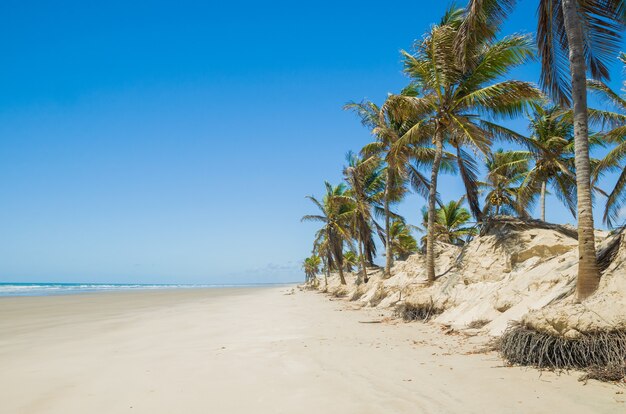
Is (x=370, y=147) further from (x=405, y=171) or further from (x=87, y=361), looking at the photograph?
(x=87, y=361)

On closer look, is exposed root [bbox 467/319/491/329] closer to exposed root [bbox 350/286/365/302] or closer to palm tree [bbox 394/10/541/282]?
palm tree [bbox 394/10/541/282]

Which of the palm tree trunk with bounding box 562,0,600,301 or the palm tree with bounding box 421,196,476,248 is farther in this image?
the palm tree with bounding box 421,196,476,248

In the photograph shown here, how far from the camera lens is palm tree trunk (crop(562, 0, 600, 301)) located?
590 cm

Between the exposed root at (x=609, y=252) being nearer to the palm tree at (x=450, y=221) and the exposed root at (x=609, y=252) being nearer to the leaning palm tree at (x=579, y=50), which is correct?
the leaning palm tree at (x=579, y=50)

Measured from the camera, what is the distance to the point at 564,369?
4973 millimetres

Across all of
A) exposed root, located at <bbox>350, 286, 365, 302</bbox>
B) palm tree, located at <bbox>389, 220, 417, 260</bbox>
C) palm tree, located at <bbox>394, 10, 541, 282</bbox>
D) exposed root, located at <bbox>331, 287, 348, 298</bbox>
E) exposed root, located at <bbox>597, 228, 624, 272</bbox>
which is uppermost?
palm tree, located at <bbox>394, 10, 541, 282</bbox>

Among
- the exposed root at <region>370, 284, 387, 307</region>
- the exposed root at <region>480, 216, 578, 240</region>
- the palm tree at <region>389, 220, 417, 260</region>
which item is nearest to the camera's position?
the exposed root at <region>480, 216, 578, 240</region>

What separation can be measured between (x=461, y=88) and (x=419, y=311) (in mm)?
8420

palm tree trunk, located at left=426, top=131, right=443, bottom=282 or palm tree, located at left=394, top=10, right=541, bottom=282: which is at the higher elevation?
palm tree, located at left=394, top=10, right=541, bottom=282

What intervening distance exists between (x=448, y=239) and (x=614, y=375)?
31.1 meters

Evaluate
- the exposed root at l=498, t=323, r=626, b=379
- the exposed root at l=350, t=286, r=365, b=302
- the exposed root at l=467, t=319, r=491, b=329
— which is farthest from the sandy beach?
the exposed root at l=350, t=286, r=365, b=302

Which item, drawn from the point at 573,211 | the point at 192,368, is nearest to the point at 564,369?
the point at 192,368

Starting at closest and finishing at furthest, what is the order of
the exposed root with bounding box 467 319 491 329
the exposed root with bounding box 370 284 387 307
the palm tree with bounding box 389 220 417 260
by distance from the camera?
the exposed root with bounding box 467 319 491 329 → the exposed root with bounding box 370 284 387 307 → the palm tree with bounding box 389 220 417 260

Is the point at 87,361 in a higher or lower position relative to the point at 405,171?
lower
